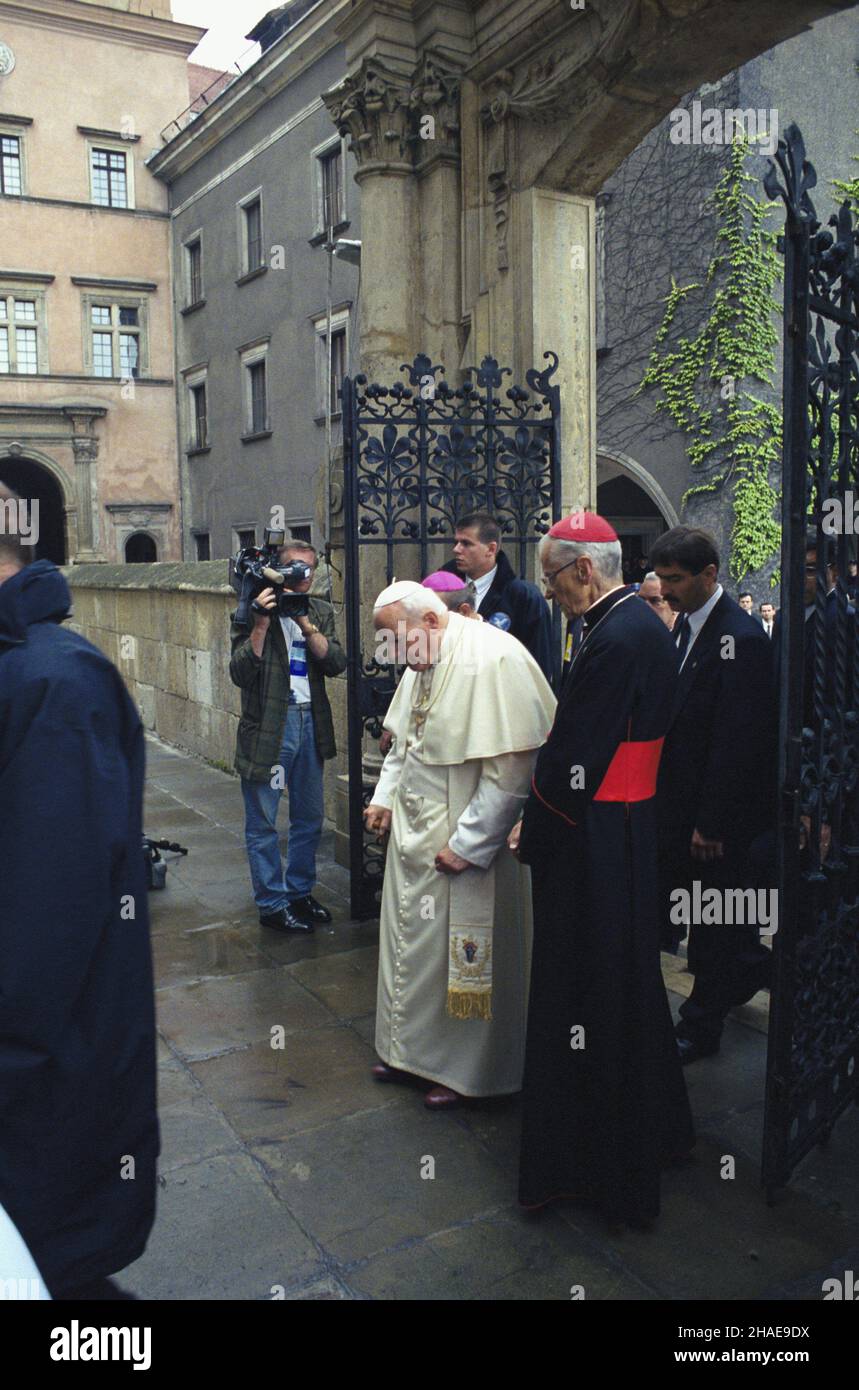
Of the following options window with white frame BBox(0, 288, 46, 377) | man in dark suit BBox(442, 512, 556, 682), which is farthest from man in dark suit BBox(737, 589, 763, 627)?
window with white frame BBox(0, 288, 46, 377)

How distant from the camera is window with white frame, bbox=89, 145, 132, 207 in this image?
27.4m

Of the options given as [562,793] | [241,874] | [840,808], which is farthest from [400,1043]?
[241,874]

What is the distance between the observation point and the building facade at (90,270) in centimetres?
2644

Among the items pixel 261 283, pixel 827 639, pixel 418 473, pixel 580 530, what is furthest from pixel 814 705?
pixel 261 283

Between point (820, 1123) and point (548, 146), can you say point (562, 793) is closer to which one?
Answer: point (820, 1123)

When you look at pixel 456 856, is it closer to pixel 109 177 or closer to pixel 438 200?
pixel 438 200

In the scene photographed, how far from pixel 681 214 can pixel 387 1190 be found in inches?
589

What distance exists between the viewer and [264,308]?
78.0 ft

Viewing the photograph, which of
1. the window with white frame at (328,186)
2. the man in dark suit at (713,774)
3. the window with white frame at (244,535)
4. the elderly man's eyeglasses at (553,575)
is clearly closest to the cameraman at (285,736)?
the man in dark suit at (713,774)

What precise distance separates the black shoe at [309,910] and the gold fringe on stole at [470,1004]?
2.17 metres

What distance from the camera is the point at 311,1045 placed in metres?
4.32

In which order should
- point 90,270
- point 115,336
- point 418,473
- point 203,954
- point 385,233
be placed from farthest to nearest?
point 115,336 → point 90,270 → point 385,233 → point 418,473 → point 203,954
